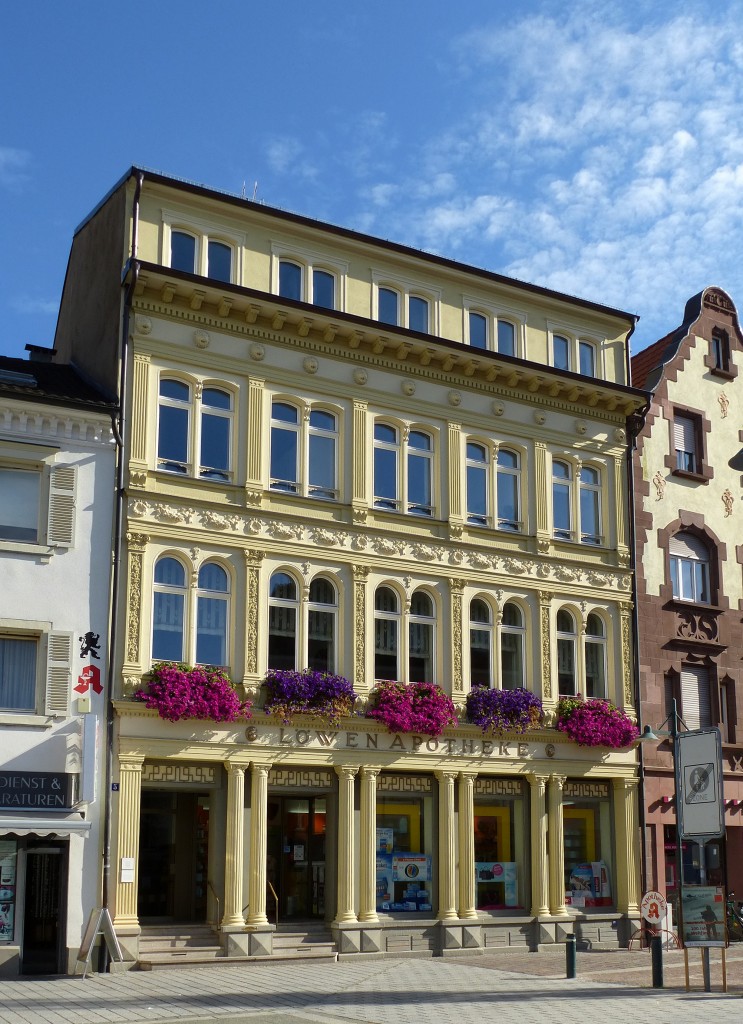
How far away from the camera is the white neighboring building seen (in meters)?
24.8

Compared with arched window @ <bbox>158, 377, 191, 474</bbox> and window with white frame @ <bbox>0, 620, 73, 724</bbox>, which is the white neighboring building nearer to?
window with white frame @ <bbox>0, 620, 73, 724</bbox>

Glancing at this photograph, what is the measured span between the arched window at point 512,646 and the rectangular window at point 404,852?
377 cm

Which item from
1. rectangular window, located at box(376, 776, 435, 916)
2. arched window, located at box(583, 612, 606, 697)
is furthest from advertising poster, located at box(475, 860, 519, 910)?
arched window, located at box(583, 612, 606, 697)

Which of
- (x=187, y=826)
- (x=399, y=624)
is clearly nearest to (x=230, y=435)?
(x=399, y=624)

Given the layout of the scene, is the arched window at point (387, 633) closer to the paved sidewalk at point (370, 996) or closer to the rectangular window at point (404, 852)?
the rectangular window at point (404, 852)

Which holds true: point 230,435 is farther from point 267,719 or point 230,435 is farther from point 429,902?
point 429,902

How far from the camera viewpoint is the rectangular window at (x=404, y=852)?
30203mm

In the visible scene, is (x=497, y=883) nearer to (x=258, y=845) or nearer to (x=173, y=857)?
(x=258, y=845)

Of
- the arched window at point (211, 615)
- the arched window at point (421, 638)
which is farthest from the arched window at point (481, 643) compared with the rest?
the arched window at point (211, 615)

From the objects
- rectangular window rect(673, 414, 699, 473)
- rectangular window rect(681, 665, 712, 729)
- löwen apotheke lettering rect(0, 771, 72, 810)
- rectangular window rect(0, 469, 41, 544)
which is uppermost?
rectangular window rect(673, 414, 699, 473)

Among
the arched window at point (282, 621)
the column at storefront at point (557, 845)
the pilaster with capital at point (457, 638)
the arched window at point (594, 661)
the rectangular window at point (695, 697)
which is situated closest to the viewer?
the arched window at point (282, 621)

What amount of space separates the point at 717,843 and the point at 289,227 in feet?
64.3

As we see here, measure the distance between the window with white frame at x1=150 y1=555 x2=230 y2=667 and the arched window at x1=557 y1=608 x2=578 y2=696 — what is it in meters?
9.56

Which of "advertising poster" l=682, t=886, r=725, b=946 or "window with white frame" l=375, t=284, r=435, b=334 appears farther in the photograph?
"window with white frame" l=375, t=284, r=435, b=334
